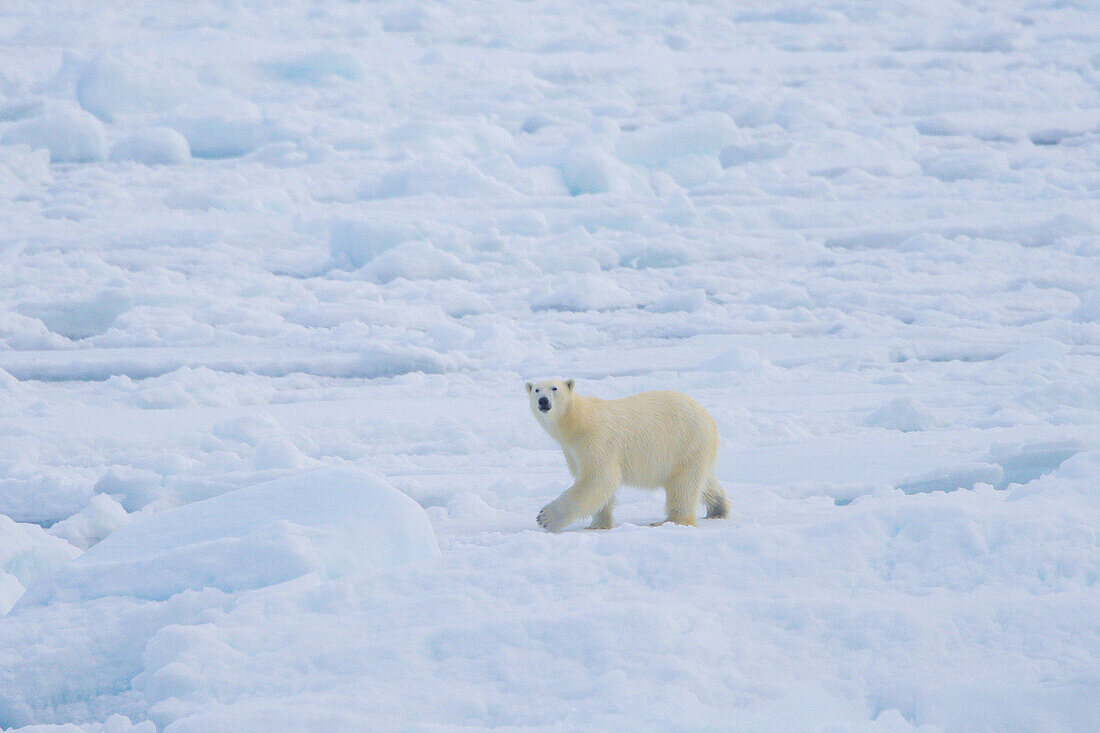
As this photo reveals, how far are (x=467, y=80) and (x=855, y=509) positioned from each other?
12.0 m

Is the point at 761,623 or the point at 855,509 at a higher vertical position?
the point at 761,623

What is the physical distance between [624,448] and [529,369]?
249 centimetres

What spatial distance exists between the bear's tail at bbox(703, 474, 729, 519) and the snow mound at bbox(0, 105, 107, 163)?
9001mm

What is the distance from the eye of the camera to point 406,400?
17.7 feet

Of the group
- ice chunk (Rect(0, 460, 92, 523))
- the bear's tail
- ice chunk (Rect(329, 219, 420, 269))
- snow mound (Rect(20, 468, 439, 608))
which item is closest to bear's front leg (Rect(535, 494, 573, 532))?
the bear's tail

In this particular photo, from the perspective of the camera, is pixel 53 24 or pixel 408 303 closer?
pixel 408 303

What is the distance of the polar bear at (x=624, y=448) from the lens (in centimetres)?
342

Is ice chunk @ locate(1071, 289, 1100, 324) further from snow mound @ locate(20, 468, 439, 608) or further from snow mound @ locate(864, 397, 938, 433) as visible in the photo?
snow mound @ locate(20, 468, 439, 608)

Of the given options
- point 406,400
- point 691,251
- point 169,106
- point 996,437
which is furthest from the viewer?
point 169,106

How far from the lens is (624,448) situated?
137 inches

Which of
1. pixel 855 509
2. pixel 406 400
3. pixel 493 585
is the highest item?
pixel 493 585

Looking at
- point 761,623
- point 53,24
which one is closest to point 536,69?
point 53,24

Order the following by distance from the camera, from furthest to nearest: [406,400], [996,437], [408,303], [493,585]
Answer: [408,303] < [406,400] < [996,437] < [493,585]

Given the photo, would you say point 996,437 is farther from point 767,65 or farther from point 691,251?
point 767,65
